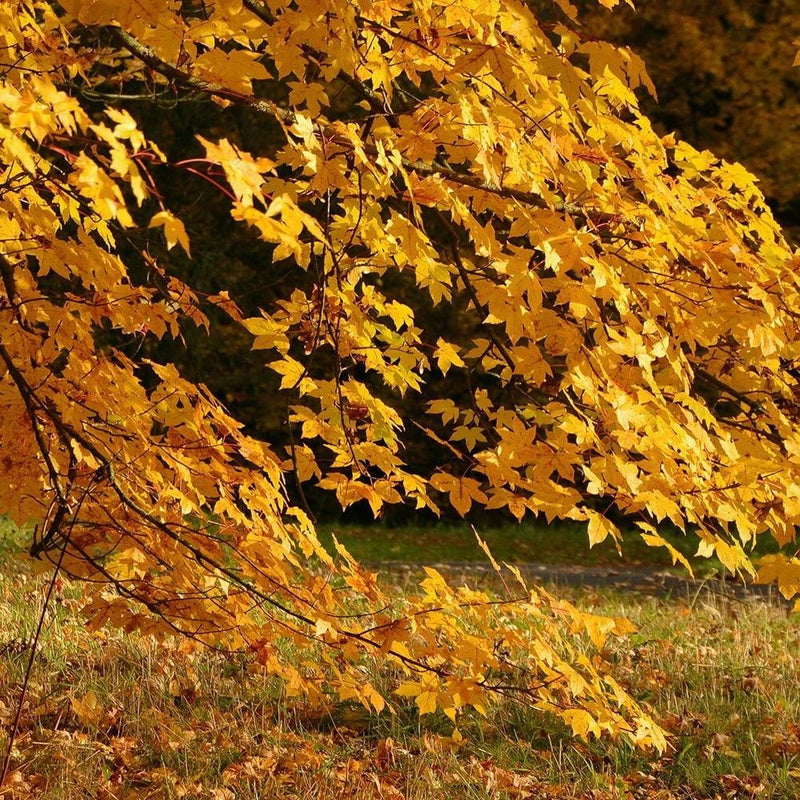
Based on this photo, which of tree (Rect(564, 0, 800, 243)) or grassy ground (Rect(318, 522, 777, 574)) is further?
tree (Rect(564, 0, 800, 243))

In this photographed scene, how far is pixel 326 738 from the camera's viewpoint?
4.58 meters

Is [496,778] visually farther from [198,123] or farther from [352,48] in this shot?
[198,123]

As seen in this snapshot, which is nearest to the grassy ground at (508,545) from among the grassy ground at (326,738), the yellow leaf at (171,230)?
the grassy ground at (326,738)

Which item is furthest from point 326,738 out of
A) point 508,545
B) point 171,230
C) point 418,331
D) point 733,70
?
point 733,70

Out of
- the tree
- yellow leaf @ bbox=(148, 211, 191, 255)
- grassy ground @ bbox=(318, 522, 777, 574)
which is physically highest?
yellow leaf @ bbox=(148, 211, 191, 255)

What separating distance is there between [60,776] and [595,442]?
2.31 m

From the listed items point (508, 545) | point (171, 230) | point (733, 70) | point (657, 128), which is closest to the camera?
point (171, 230)

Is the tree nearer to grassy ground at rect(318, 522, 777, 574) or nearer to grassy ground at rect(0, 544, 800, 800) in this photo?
grassy ground at rect(318, 522, 777, 574)

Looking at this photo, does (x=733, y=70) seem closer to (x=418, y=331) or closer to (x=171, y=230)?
(x=418, y=331)

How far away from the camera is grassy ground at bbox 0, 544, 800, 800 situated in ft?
13.4

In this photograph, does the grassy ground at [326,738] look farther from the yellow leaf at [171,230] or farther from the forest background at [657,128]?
the forest background at [657,128]

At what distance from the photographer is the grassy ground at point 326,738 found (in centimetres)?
408

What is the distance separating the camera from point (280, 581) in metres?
3.44

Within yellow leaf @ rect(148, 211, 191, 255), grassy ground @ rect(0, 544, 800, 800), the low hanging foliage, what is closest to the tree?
grassy ground @ rect(0, 544, 800, 800)
